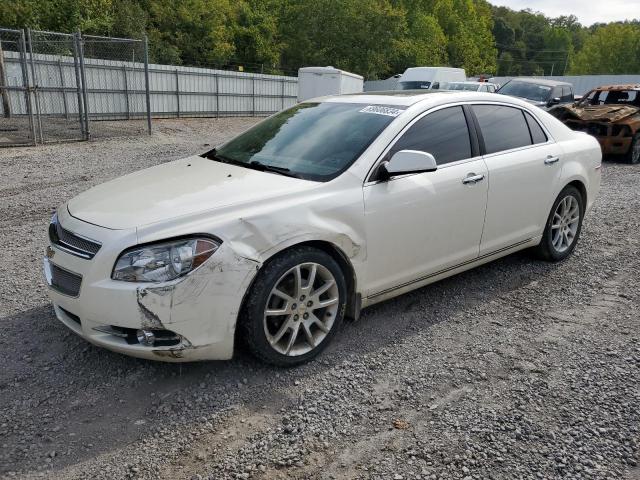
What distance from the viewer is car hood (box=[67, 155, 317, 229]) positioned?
3.14 meters

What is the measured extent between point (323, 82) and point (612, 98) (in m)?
10.9

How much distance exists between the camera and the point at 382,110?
4121mm

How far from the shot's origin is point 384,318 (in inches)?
165

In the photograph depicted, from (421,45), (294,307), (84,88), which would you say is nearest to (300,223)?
(294,307)

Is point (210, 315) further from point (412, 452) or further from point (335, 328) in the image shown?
point (412, 452)

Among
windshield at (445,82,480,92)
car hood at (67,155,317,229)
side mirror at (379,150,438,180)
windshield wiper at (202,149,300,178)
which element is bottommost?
windshield at (445,82,480,92)

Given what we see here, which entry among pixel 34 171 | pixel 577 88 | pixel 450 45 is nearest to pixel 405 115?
pixel 34 171

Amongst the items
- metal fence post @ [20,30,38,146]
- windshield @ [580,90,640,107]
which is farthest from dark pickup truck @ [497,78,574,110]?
metal fence post @ [20,30,38,146]

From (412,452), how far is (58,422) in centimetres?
183

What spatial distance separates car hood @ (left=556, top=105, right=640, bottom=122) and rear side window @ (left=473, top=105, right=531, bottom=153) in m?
8.46

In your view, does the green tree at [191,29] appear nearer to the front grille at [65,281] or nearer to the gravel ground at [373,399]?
the gravel ground at [373,399]

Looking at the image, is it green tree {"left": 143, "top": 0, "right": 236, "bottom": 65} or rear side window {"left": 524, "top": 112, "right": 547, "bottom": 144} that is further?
green tree {"left": 143, "top": 0, "right": 236, "bottom": 65}

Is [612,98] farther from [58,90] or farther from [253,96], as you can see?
[253,96]

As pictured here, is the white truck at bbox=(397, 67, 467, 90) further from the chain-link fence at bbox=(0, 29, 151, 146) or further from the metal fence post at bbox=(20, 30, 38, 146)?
the metal fence post at bbox=(20, 30, 38, 146)
